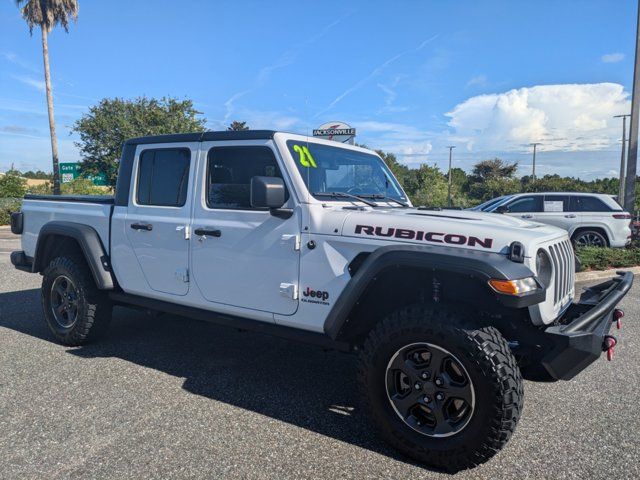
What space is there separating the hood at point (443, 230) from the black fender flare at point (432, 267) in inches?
2.6

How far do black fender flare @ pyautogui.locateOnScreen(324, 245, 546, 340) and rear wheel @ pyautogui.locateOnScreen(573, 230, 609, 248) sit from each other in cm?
953

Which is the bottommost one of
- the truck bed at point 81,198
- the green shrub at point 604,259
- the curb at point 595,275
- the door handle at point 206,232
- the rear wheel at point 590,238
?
the curb at point 595,275

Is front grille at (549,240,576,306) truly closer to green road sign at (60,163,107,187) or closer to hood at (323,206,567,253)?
hood at (323,206,567,253)

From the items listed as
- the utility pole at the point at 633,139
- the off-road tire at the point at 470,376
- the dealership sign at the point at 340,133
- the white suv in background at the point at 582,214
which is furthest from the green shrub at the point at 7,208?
the utility pole at the point at 633,139

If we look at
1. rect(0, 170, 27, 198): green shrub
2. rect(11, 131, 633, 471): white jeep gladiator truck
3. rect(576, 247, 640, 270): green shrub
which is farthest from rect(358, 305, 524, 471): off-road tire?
A: rect(0, 170, 27, 198): green shrub

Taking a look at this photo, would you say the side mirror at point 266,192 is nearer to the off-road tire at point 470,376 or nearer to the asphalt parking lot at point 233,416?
the off-road tire at point 470,376

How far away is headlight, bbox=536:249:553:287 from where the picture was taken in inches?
115

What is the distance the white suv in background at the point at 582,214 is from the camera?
1090 centimetres

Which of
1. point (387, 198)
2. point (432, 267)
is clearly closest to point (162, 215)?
point (387, 198)

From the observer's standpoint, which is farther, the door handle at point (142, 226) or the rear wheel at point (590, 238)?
the rear wheel at point (590, 238)

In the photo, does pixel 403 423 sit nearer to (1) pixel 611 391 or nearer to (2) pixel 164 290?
(1) pixel 611 391

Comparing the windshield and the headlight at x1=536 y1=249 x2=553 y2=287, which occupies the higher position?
the windshield

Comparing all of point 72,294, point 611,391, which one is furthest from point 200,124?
point 611,391

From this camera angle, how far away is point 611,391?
385 centimetres
